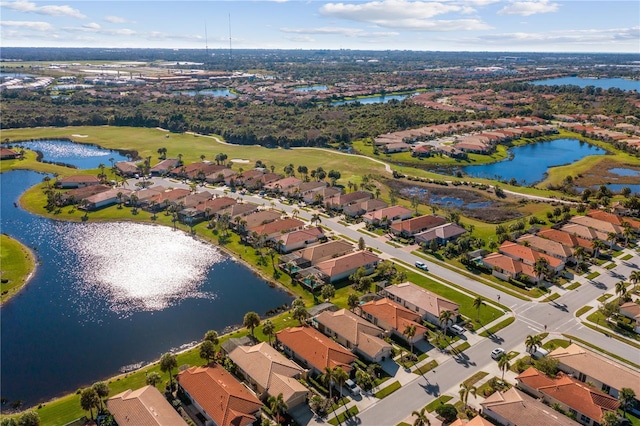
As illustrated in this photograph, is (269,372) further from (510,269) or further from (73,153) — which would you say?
(73,153)

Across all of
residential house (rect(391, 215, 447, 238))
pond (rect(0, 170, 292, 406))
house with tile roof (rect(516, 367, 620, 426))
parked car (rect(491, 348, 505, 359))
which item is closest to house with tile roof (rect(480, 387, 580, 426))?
house with tile roof (rect(516, 367, 620, 426))

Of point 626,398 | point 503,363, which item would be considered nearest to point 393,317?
point 503,363

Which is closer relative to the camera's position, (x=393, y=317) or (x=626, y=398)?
(x=626, y=398)

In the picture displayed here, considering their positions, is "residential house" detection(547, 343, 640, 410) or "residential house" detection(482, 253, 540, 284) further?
"residential house" detection(482, 253, 540, 284)

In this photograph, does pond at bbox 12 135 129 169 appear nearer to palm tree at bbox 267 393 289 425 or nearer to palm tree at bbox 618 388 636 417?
palm tree at bbox 267 393 289 425

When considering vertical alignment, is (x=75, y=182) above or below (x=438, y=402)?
above

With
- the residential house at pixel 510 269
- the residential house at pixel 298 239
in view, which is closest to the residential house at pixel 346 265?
the residential house at pixel 298 239
